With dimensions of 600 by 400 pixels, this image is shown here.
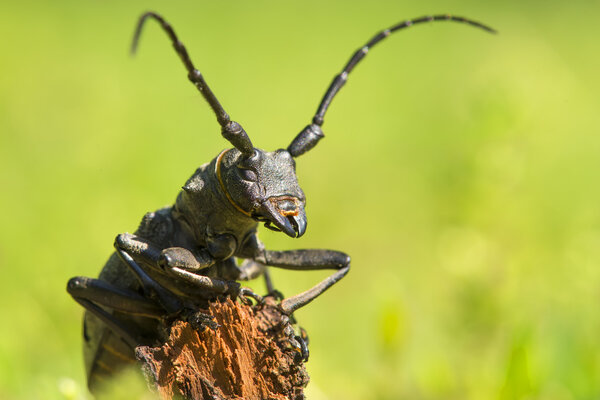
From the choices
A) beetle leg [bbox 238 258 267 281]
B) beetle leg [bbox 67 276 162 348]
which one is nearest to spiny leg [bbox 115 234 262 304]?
beetle leg [bbox 67 276 162 348]

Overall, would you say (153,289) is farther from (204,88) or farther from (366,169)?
(366,169)

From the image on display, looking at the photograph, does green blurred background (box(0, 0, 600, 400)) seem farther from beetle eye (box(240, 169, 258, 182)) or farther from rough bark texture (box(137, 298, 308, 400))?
beetle eye (box(240, 169, 258, 182))

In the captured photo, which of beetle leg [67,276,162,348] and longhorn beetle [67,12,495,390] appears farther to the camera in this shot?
beetle leg [67,276,162,348]

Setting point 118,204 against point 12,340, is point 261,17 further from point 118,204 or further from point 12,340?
point 12,340

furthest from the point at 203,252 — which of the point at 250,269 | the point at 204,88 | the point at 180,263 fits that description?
the point at 204,88

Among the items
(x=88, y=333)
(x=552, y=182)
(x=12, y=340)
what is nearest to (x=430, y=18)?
(x=88, y=333)

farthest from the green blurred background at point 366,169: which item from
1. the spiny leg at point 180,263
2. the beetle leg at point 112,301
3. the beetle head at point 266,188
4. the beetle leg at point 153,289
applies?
the beetle head at point 266,188

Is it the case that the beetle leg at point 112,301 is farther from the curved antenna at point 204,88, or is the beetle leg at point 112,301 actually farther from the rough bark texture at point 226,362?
the curved antenna at point 204,88
